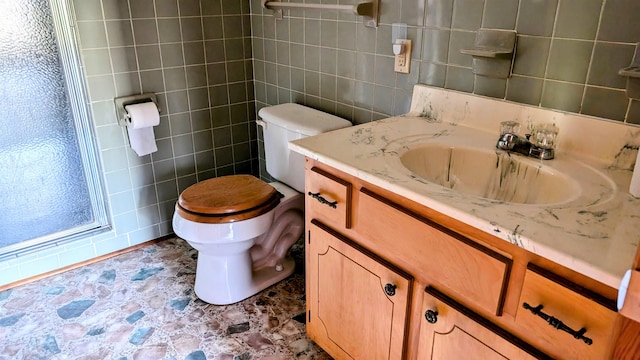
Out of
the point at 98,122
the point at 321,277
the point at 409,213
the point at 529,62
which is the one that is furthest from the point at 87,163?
the point at 529,62

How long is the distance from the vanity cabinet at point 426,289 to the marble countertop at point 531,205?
0.04 m

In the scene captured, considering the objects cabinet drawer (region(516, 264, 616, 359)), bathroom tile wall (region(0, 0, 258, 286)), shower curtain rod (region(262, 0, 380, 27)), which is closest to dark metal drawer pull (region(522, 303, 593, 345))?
cabinet drawer (region(516, 264, 616, 359))

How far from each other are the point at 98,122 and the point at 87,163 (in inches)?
8.0

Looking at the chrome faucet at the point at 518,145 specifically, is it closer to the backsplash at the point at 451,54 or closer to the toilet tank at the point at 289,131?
the backsplash at the point at 451,54

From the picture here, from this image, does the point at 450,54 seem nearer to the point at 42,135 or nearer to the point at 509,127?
the point at 509,127

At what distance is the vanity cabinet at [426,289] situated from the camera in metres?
0.83

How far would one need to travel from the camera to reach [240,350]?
167cm

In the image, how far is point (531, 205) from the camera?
0.96 meters

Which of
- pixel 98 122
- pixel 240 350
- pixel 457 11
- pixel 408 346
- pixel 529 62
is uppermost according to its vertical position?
pixel 457 11

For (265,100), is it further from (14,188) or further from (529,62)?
(529,62)

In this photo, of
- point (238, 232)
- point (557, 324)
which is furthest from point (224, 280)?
point (557, 324)

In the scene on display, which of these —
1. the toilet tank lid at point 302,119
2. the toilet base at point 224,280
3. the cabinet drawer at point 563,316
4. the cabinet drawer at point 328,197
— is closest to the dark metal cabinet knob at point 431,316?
the cabinet drawer at point 563,316

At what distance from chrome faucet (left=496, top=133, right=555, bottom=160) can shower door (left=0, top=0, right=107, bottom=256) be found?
1.73 m

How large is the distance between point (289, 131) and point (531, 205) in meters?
1.15
